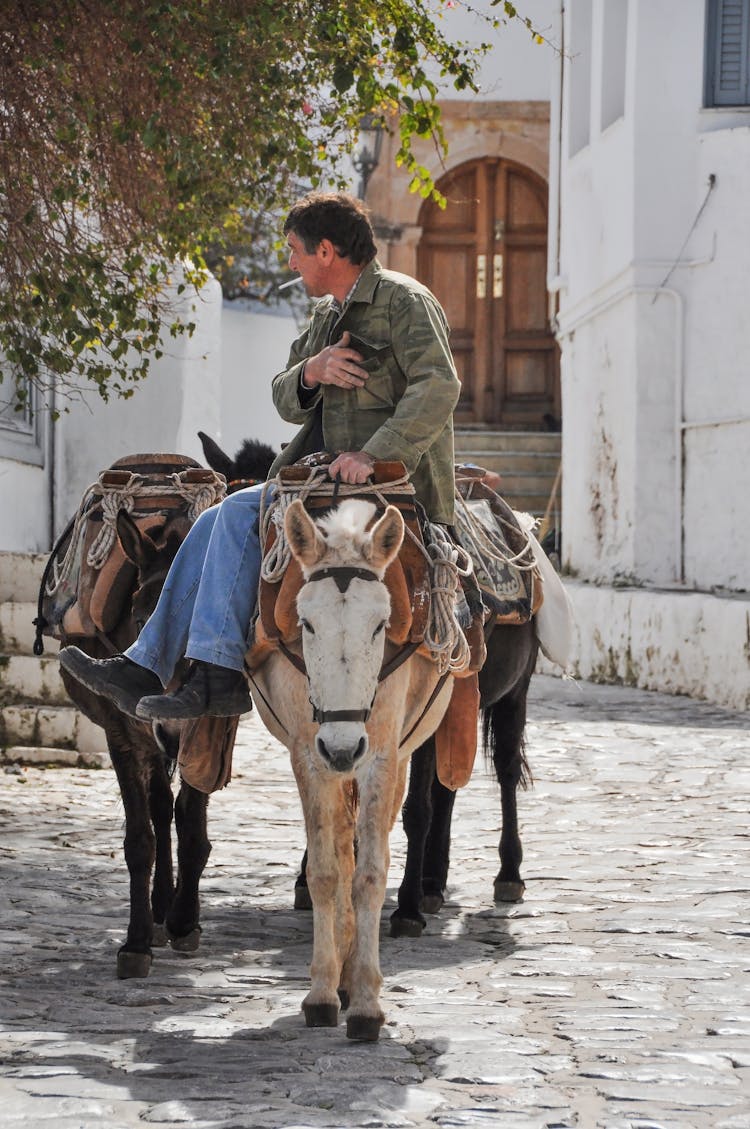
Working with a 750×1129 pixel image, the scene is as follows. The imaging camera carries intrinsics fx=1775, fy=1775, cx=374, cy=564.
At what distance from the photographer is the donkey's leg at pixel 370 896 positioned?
4785 millimetres

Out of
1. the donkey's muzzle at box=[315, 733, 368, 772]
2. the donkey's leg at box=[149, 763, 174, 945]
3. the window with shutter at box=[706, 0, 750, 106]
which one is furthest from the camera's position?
the window with shutter at box=[706, 0, 750, 106]

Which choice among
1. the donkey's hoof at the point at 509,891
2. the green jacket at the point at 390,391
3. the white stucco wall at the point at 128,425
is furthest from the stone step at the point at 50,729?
the green jacket at the point at 390,391

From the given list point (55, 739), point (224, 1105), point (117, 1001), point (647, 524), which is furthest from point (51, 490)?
point (224, 1105)

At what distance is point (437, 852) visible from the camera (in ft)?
23.7

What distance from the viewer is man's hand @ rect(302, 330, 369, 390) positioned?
543 cm

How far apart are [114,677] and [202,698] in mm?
361

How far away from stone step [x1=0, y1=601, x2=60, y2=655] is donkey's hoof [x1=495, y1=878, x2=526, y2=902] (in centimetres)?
497

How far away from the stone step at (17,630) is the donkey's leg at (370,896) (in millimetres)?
6716

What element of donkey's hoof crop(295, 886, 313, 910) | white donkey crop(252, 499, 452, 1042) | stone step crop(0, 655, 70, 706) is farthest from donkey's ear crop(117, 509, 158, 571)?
stone step crop(0, 655, 70, 706)

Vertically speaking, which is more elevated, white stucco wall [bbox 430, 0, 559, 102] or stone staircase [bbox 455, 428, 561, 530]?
white stucco wall [bbox 430, 0, 559, 102]

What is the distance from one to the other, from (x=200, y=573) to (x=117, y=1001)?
135 centimetres

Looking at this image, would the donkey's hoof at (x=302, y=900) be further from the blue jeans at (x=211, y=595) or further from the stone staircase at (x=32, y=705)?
the stone staircase at (x=32, y=705)

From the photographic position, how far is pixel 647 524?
55.5 ft

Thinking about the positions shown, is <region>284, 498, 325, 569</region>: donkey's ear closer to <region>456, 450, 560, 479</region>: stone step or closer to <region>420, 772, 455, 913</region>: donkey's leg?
<region>420, 772, 455, 913</region>: donkey's leg
